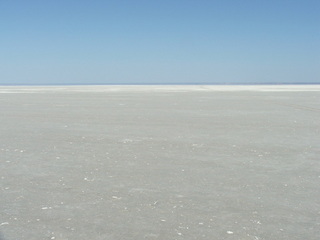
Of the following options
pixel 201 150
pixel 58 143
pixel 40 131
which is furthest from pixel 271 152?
pixel 40 131

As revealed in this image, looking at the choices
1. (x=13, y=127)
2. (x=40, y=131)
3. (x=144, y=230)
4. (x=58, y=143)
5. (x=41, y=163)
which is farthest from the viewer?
(x=13, y=127)

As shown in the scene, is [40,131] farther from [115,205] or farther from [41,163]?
[115,205]

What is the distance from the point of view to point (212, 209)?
16.0 ft

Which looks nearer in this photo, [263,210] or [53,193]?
[263,210]

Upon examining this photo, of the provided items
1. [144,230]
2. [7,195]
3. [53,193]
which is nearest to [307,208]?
[144,230]

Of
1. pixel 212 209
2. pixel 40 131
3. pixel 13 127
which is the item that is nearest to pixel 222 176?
pixel 212 209

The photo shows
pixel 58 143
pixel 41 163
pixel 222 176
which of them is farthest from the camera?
pixel 58 143

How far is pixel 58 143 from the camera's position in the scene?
9.73 metres

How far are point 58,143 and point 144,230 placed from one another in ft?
20.0

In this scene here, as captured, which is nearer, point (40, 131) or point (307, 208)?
point (307, 208)

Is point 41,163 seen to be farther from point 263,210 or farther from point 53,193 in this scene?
point 263,210

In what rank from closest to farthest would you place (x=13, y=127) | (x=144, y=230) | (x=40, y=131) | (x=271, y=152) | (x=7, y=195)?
1. (x=144, y=230)
2. (x=7, y=195)
3. (x=271, y=152)
4. (x=40, y=131)
5. (x=13, y=127)

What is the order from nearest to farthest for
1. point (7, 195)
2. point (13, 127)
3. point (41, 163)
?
1. point (7, 195)
2. point (41, 163)
3. point (13, 127)

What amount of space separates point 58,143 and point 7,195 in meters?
4.34
